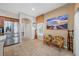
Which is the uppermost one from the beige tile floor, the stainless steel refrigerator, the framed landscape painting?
the framed landscape painting

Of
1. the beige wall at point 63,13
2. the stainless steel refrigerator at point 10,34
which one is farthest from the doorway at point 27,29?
the beige wall at point 63,13

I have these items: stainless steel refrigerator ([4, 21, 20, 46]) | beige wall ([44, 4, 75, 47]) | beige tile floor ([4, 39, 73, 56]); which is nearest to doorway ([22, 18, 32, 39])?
beige tile floor ([4, 39, 73, 56])

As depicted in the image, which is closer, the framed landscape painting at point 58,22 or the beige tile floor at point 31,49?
the framed landscape painting at point 58,22

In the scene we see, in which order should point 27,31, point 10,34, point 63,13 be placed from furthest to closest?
point 27,31 < point 10,34 < point 63,13

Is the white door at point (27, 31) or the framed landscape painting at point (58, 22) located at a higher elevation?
the framed landscape painting at point (58, 22)

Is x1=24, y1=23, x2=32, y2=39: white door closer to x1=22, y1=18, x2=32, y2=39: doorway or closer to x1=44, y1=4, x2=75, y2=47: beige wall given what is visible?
x1=22, y1=18, x2=32, y2=39: doorway

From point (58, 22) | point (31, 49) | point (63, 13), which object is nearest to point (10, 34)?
point (31, 49)

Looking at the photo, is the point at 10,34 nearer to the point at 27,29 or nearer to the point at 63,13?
the point at 27,29

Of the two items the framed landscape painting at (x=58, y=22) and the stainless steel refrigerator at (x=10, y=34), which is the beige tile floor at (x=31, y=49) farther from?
the framed landscape painting at (x=58, y=22)

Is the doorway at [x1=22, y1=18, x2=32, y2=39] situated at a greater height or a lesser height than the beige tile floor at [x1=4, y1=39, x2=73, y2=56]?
greater

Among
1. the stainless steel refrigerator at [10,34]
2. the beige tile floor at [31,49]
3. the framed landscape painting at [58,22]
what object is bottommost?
the beige tile floor at [31,49]

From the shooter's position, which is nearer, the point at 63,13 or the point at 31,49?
the point at 63,13

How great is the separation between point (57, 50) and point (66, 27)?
2.59ft

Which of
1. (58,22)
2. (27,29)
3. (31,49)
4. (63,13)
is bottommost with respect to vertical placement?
(31,49)
